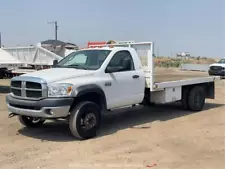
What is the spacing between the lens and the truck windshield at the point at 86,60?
787 centimetres

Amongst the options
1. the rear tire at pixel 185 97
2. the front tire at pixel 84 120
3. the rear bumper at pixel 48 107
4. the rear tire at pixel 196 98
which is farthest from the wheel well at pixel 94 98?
the rear tire at pixel 196 98

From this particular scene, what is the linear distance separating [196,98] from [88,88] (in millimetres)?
4970

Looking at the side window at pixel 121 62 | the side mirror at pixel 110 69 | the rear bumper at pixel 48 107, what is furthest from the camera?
the side window at pixel 121 62

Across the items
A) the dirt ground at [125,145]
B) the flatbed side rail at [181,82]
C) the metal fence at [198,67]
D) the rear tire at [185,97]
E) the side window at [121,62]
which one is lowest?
the dirt ground at [125,145]

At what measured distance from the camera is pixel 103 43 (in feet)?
35.6

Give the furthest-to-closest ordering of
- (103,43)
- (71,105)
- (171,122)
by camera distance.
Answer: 1. (103,43)
2. (171,122)
3. (71,105)

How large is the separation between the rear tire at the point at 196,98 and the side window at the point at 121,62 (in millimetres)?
3133

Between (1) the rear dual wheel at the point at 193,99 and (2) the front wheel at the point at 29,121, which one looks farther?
(1) the rear dual wheel at the point at 193,99

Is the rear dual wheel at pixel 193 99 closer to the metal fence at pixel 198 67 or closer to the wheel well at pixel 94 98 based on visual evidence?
the wheel well at pixel 94 98

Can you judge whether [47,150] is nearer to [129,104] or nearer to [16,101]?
[16,101]

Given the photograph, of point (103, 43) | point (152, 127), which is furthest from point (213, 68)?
point (152, 127)

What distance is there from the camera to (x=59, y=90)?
6.82 metres

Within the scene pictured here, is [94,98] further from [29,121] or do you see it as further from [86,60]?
[29,121]

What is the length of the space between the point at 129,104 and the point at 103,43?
3.12 meters
